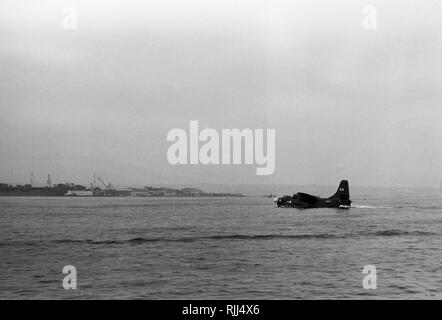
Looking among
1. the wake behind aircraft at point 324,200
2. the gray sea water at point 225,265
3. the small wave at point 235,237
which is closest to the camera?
the gray sea water at point 225,265

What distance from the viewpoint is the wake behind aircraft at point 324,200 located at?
240 feet

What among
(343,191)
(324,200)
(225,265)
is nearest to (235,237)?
(225,265)

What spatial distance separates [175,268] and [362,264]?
346 inches

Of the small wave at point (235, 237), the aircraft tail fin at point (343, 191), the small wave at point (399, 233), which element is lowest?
the small wave at point (235, 237)

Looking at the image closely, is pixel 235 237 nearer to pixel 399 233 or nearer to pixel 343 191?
pixel 399 233

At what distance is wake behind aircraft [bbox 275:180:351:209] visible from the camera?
73.2m

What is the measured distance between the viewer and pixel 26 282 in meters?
17.6

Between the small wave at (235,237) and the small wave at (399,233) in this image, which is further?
the small wave at (399,233)

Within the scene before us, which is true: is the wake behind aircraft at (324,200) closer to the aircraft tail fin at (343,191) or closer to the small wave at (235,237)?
the aircraft tail fin at (343,191)

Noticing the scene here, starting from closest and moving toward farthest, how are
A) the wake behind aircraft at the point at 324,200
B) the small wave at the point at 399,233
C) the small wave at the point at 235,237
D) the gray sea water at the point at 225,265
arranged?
the gray sea water at the point at 225,265 → the small wave at the point at 235,237 → the small wave at the point at 399,233 → the wake behind aircraft at the point at 324,200

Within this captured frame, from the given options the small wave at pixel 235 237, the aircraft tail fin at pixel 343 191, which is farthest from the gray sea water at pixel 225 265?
the aircraft tail fin at pixel 343 191

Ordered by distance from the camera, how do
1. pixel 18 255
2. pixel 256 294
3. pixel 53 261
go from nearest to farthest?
pixel 256 294, pixel 53 261, pixel 18 255
